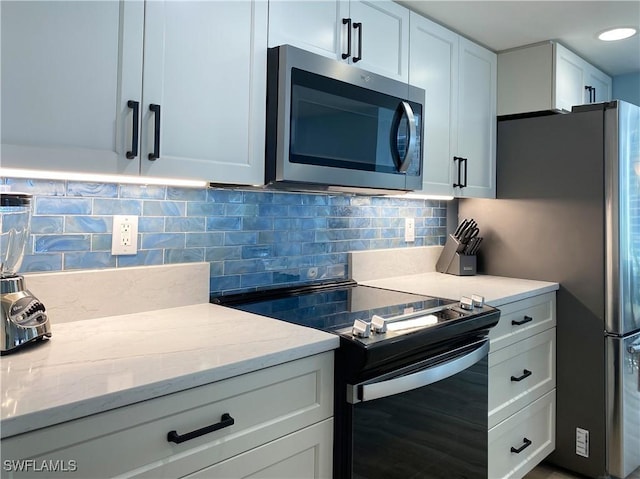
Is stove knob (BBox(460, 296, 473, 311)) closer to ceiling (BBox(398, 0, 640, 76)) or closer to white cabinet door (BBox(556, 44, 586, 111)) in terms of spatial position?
ceiling (BBox(398, 0, 640, 76))

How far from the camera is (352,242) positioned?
231 centimetres

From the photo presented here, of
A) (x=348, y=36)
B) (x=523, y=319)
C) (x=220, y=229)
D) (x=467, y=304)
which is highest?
(x=348, y=36)

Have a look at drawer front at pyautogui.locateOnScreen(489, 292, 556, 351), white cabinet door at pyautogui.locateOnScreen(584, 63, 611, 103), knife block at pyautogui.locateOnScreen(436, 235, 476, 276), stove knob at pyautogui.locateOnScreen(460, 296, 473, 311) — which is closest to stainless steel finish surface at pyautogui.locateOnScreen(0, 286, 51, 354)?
stove knob at pyautogui.locateOnScreen(460, 296, 473, 311)

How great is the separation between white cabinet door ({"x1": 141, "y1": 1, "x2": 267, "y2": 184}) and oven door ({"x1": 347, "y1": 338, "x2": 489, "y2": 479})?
0.76 m

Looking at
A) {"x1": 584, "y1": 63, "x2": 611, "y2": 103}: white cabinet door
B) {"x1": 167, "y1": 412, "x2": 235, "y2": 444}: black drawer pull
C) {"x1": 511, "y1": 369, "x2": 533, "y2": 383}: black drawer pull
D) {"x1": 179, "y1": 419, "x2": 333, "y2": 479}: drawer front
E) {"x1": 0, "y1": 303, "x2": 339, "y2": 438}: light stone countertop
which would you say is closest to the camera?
{"x1": 0, "y1": 303, "x2": 339, "y2": 438}: light stone countertop

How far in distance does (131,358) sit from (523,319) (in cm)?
169

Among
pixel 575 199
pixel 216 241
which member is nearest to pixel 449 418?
pixel 216 241

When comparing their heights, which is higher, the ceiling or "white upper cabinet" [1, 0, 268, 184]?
the ceiling

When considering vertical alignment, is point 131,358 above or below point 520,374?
above

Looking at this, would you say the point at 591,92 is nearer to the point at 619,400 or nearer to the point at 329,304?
the point at 619,400

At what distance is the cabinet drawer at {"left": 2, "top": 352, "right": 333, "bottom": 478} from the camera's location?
0.86m

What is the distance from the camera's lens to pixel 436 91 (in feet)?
7.39

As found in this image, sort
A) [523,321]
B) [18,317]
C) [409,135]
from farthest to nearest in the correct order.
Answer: [523,321], [409,135], [18,317]

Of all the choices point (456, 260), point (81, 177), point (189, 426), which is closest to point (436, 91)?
point (456, 260)
